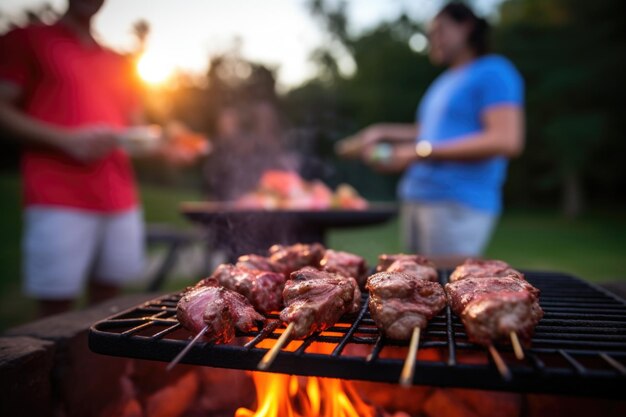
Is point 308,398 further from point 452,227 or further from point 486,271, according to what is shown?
point 452,227

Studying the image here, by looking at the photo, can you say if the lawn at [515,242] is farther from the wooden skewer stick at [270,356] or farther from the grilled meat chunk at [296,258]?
the wooden skewer stick at [270,356]

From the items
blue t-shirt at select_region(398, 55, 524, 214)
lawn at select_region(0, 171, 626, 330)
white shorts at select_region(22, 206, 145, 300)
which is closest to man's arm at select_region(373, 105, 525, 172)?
blue t-shirt at select_region(398, 55, 524, 214)

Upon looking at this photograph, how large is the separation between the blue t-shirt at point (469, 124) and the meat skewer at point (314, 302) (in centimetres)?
236

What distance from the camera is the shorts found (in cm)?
402

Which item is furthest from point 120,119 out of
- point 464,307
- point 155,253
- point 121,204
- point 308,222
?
point 155,253

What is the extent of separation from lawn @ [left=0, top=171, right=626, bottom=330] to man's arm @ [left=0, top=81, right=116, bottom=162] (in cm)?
330

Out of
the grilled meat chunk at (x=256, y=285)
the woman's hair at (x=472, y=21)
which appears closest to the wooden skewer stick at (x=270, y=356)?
the grilled meat chunk at (x=256, y=285)

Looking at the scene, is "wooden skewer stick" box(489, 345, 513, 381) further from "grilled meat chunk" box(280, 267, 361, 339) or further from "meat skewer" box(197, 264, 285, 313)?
"meat skewer" box(197, 264, 285, 313)

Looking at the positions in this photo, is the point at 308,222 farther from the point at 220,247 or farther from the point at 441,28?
the point at 441,28

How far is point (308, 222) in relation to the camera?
3.74 metres

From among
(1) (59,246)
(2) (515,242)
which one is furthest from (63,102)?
(2) (515,242)

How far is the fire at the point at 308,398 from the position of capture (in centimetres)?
208

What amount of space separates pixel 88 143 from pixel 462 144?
3.03 meters

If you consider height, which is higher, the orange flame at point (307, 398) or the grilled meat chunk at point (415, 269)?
the grilled meat chunk at point (415, 269)
